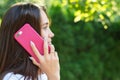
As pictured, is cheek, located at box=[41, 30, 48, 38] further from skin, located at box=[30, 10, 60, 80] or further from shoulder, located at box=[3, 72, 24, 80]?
shoulder, located at box=[3, 72, 24, 80]

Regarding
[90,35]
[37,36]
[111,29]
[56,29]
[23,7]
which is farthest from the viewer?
[111,29]

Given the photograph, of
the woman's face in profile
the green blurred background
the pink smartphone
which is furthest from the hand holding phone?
the green blurred background

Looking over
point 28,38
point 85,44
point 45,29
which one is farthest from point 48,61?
point 85,44

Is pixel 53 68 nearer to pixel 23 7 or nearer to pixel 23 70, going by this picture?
pixel 23 70

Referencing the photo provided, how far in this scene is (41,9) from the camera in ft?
9.96

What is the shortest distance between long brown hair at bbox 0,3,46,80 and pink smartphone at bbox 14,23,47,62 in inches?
5.7

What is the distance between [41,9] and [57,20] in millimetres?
4270

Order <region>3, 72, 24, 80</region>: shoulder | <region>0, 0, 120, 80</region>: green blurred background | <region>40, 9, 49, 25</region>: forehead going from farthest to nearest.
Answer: <region>0, 0, 120, 80</region>: green blurred background
<region>40, 9, 49, 25</region>: forehead
<region>3, 72, 24, 80</region>: shoulder

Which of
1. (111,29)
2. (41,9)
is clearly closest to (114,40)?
(111,29)

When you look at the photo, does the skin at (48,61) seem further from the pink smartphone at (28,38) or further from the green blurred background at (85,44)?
the green blurred background at (85,44)

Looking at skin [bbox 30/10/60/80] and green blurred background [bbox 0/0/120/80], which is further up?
skin [bbox 30/10/60/80]

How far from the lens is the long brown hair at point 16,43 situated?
2.89 metres

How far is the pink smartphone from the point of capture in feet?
9.04

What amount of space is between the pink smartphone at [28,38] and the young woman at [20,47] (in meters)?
0.05
